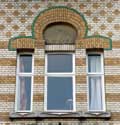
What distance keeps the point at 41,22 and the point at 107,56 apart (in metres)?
2.53

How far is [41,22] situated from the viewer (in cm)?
1452

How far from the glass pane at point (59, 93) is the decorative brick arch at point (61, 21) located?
122 cm

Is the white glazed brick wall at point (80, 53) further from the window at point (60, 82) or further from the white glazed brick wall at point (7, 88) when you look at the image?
the white glazed brick wall at point (7, 88)

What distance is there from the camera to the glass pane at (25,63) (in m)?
14.2

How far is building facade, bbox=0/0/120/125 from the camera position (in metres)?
13.4

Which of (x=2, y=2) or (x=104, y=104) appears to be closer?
(x=104, y=104)

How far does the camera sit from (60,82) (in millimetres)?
14109

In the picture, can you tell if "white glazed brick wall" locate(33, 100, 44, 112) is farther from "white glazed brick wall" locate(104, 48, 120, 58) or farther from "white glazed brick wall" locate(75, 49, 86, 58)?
"white glazed brick wall" locate(104, 48, 120, 58)

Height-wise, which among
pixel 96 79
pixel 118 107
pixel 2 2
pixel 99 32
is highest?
pixel 2 2

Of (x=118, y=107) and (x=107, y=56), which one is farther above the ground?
(x=107, y=56)

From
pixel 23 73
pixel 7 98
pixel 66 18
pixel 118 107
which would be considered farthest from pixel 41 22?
pixel 118 107

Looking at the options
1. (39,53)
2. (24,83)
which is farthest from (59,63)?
(24,83)

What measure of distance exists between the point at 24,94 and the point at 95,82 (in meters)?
2.37

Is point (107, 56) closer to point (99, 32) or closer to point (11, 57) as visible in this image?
point (99, 32)
